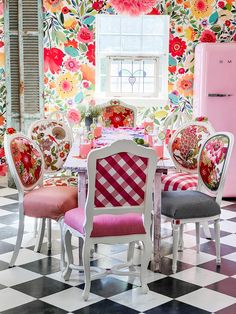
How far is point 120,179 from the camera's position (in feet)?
12.8

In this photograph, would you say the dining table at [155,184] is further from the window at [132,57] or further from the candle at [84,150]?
the window at [132,57]

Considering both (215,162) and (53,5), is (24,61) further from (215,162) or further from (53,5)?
(215,162)

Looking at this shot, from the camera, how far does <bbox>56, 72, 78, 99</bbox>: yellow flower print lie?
6934 mm

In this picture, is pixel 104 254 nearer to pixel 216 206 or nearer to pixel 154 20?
pixel 216 206

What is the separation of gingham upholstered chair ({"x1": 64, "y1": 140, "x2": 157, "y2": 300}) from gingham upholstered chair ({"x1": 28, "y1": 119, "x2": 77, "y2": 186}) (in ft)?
4.57

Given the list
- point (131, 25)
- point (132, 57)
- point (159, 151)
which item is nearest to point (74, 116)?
point (132, 57)

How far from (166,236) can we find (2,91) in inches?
105

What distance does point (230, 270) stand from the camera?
454 cm

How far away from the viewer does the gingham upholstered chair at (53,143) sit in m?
5.37

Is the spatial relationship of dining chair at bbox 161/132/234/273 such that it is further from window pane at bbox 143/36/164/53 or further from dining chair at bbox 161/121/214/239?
window pane at bbox 143/36/164/53

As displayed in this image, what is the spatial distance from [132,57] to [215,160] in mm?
2677

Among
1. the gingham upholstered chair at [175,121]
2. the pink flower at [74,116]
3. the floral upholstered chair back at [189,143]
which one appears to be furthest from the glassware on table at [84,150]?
the pink flower at [74,116]

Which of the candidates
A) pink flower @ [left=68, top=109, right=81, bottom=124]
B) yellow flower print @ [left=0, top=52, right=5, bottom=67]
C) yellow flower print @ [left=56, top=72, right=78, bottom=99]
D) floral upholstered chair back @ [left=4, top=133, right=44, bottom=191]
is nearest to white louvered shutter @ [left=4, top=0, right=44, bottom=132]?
yellow flower print @ [left=0, top=52, right=5, bottom=67]

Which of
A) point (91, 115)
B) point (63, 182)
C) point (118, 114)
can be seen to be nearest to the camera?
point (63, 182)
